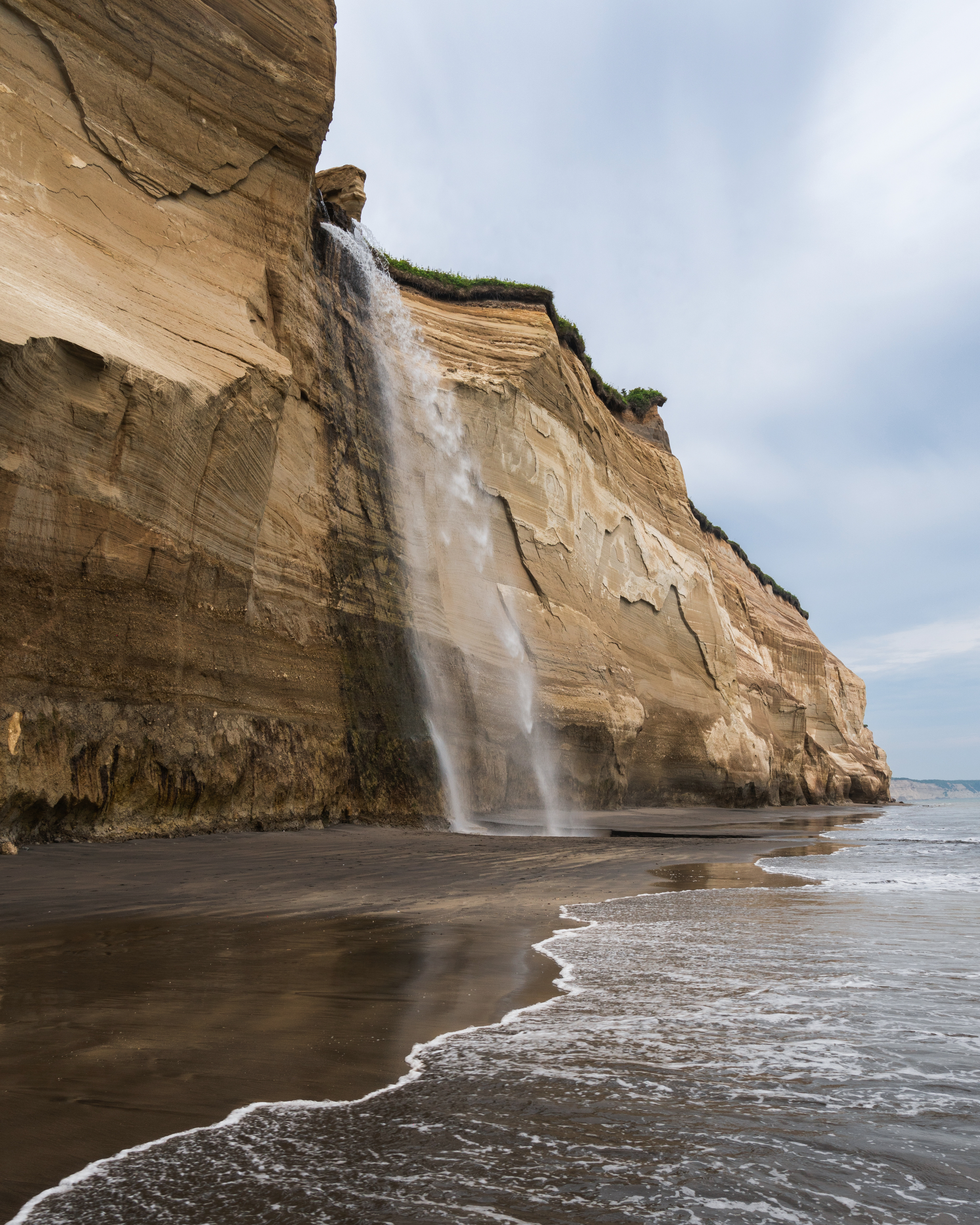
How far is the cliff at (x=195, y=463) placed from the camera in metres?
8.12

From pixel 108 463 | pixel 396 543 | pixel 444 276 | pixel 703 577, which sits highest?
pixel 444 276

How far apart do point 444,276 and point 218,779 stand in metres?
17.1

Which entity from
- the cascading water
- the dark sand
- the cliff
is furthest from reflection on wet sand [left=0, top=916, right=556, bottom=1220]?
the cascading water

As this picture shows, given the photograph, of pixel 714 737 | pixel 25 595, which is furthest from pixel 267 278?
pixel 714 737

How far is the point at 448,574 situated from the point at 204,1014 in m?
15.2

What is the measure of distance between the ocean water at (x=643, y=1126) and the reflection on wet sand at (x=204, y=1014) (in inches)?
6.5

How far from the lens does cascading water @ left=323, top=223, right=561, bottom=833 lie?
627 inches

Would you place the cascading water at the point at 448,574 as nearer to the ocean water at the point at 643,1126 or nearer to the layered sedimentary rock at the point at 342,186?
the layered sedimentary rock at the point at 342,186

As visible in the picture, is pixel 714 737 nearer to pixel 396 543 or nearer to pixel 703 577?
pixel 703 577

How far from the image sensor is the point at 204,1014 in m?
3.19

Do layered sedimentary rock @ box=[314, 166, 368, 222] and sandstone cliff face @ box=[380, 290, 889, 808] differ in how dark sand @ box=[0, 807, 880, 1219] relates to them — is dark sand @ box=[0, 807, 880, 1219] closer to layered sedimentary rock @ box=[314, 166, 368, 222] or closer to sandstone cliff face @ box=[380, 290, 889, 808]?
sandstone cliff face @ box=[380, 290, 889, 808]

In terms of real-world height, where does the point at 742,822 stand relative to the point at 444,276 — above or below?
below

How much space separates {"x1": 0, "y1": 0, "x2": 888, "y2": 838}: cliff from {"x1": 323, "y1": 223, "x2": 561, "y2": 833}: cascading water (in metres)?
0.26

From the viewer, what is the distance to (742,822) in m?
21.2
